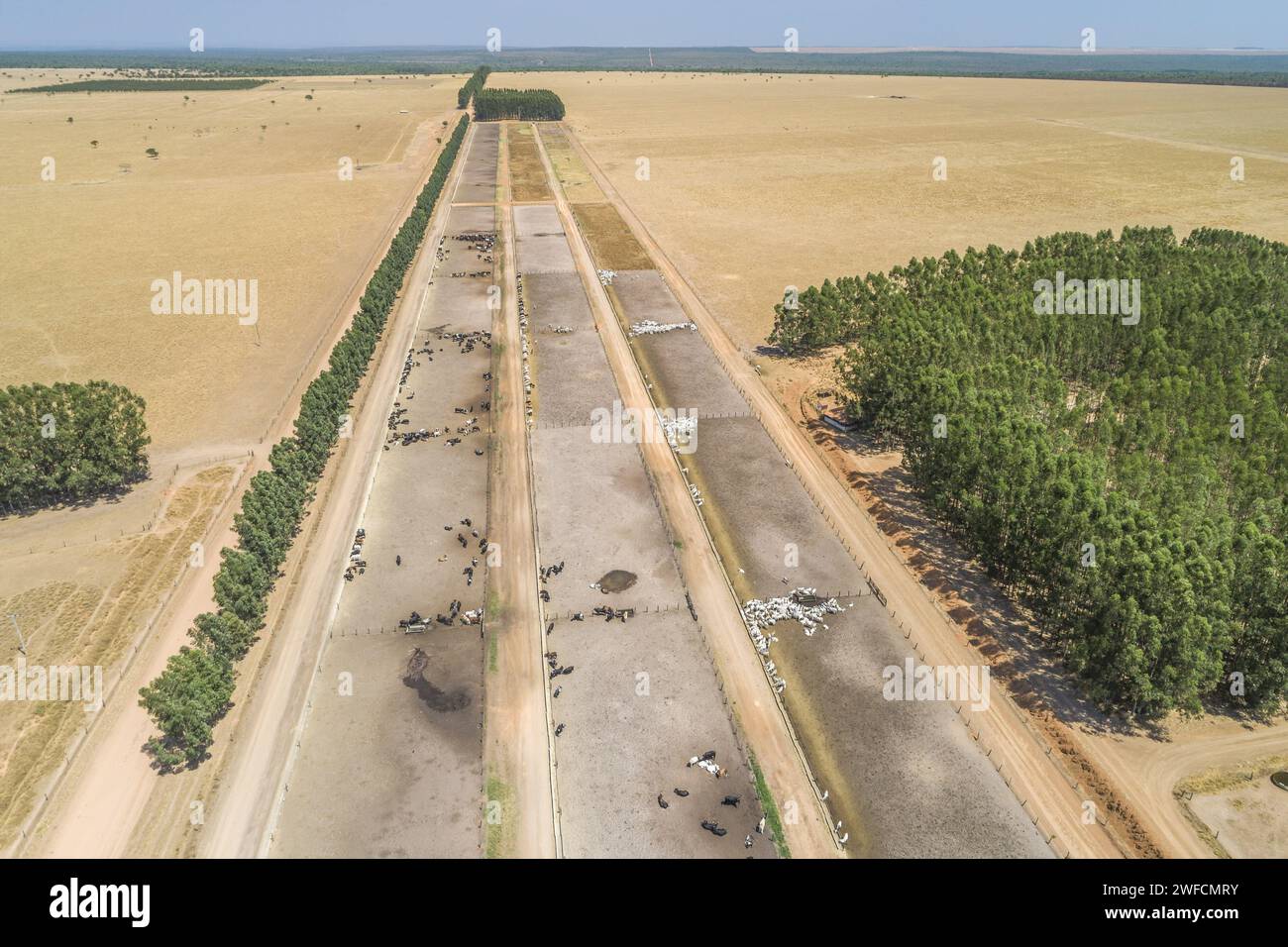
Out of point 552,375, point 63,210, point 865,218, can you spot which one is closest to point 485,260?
point 552,375

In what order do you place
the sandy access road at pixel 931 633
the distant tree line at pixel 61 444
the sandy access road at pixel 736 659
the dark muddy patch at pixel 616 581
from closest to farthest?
the sandy access road at pixel 931 633 → the sandy access road at pixel 736 659 → the dark muddy patch at pixel 616 581 → the distant tree line at pixel 61 444

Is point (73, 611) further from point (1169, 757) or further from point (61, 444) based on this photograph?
point (1169, 757)

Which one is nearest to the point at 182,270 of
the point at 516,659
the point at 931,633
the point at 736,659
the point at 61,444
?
the point at 61,444

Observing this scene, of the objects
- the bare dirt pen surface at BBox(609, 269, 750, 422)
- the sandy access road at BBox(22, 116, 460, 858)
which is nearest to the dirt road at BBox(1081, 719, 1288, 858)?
the sandy access road at BBox(22, 116, 460, 858)

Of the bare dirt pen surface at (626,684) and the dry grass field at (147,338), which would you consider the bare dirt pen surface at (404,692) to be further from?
the dry grass field at (147,338)

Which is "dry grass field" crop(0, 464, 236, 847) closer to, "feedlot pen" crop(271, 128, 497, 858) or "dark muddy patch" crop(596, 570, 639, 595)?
"feedlot pen" crop(271, 128, 497, 858)

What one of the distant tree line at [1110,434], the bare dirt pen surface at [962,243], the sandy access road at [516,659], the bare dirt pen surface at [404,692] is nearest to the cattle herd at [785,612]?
the bare dirt pen surface at [962,243]
